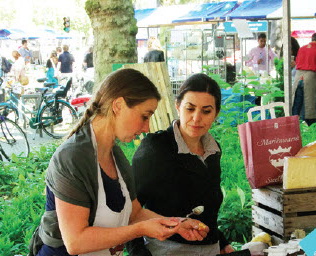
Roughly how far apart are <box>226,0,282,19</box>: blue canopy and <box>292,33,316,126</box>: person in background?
4.02 metres

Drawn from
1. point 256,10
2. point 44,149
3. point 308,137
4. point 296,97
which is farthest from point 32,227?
point 256,10

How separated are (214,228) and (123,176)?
2.11 feet

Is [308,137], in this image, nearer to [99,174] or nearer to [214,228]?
[214,228]

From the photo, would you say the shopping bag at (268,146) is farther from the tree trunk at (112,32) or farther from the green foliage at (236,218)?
the tree trunk at (112,32)

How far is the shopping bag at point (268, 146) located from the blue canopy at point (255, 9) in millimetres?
9707

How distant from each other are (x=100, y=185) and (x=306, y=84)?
23.4 ft

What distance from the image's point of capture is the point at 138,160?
2.29m

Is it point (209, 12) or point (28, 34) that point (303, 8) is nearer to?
point (209, 12)

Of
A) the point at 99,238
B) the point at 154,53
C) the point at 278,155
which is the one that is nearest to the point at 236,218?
the point at 278,155

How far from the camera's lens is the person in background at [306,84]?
825 cm

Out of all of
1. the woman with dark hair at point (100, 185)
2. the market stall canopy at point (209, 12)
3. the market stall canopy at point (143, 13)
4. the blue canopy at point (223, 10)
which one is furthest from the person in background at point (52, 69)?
the woman with dark hair at point (100, 185)

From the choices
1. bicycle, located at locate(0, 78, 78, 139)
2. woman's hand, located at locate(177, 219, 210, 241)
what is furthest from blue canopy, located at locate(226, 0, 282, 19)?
woman's hand, located at locate(177, 219, 210, 241)

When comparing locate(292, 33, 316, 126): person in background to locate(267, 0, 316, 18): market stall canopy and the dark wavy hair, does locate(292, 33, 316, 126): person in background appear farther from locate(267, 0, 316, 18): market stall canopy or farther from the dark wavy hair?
the dark wavy hair

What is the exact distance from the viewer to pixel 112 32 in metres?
6.49
